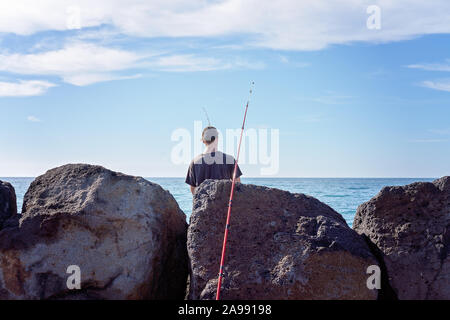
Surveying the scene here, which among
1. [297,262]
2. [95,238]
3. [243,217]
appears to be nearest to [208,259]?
[243,217]

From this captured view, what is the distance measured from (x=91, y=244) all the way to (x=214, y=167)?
1.86 meters

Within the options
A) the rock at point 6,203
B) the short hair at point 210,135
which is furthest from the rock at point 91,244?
Answer: the short hair at point 210,135

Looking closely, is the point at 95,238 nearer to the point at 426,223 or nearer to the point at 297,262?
the point at 297,262

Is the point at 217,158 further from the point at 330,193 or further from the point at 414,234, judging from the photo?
the point at 330,193

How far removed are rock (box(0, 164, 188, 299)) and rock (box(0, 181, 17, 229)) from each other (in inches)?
14.5

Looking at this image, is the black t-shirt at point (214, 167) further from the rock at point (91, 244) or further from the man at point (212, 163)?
the rock at point (91, 244)

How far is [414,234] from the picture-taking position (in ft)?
13.7

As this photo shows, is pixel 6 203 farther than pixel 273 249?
Yes

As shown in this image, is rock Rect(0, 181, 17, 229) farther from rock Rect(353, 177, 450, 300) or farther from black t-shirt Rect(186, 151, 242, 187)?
rock Rect(353, 177, 450, 300)

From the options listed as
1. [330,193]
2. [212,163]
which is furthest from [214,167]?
[330,193]

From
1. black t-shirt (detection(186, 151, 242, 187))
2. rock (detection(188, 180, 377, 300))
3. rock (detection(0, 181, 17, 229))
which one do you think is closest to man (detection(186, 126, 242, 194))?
black t-shirt (detection(186, 151, 242, 187))

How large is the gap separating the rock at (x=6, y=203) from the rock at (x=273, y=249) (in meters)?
1.88
